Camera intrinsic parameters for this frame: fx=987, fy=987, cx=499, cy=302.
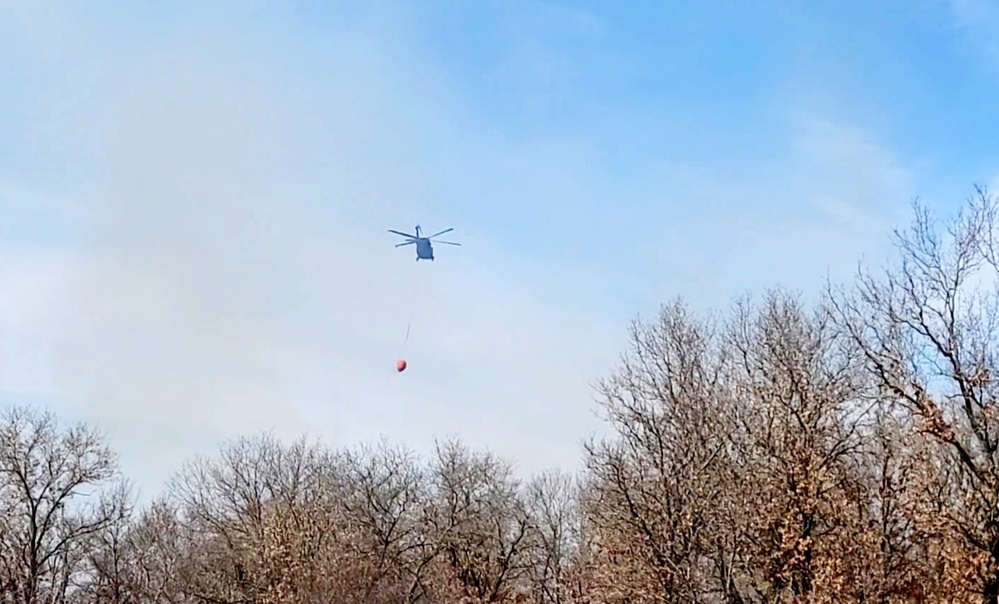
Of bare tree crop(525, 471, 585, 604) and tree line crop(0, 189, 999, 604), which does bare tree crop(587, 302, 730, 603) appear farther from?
bare tree crop(525, 471, 585, 604)

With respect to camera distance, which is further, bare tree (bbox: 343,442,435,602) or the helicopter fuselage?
bare tree (bbox: 343,442,435,602)

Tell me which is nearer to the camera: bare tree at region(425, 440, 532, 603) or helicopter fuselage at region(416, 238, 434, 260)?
helicopter fuselage at region(416, 238, 434, 260)

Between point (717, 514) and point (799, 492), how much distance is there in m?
1.92

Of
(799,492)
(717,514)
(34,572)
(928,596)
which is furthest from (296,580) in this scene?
(928,596)

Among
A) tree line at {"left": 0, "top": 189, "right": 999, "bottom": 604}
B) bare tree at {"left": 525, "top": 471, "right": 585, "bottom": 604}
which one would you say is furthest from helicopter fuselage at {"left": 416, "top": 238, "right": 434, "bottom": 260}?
bare tree at {"left": 525, "top": 471, "right": 585, "bottom": 604}

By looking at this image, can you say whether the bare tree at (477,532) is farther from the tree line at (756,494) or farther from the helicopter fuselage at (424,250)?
the helicopter fuselage at (424,250)

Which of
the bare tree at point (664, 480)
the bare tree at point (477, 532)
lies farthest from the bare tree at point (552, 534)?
the bare tree at point (664, 480)

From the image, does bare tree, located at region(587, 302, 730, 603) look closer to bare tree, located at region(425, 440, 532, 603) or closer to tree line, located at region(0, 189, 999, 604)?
tree line, located at region(0, 189, 999, 604)

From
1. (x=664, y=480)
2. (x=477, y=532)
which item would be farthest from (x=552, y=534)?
(x=664, y=480)

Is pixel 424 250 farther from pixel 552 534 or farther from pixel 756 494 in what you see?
pixel 552 534

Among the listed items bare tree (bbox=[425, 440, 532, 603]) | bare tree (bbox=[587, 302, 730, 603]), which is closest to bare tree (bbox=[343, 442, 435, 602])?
bare tree (bbox=[425, 440, 532, 603])

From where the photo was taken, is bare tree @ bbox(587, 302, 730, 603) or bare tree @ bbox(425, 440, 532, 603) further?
bare tree @ bbox(425, 440, 532, 603)

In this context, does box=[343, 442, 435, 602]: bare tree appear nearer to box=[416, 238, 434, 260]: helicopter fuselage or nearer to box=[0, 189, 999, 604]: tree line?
box=[0, 189, 999, 604]: tree line

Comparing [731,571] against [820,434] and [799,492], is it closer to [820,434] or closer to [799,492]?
[799,492]
